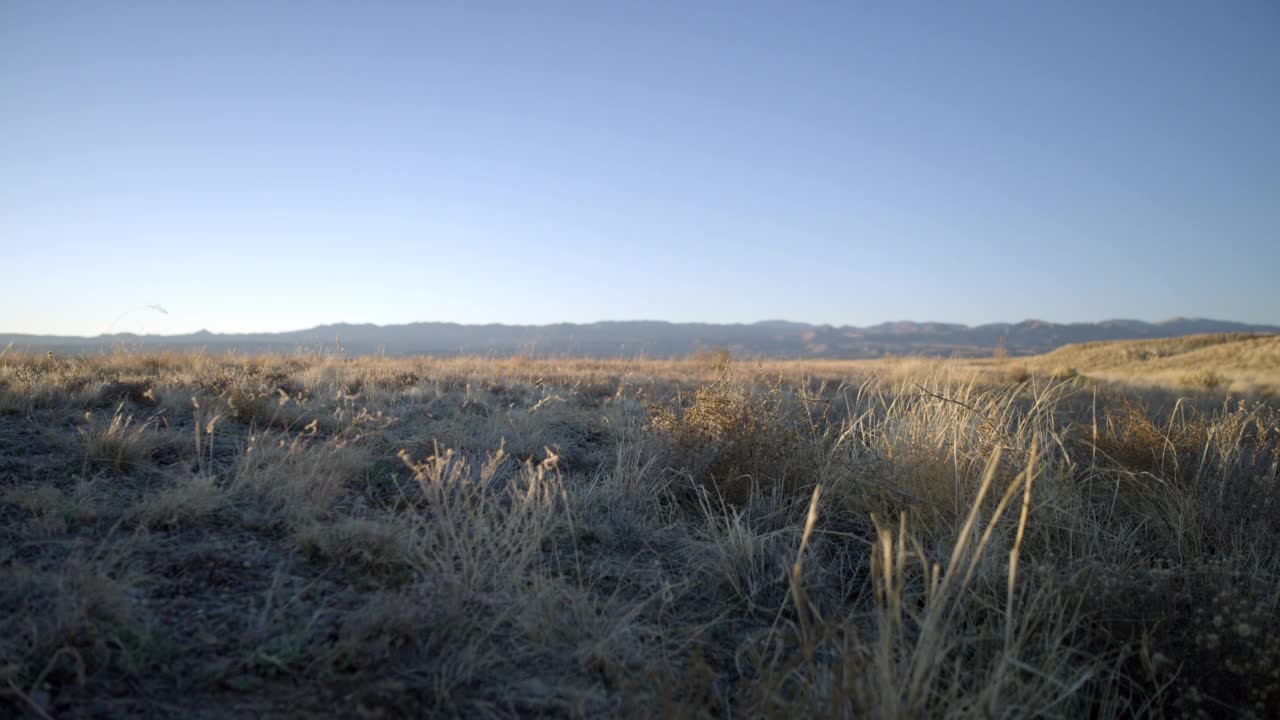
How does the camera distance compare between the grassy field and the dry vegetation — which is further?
the dry vegetation

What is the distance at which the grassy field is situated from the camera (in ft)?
6.01

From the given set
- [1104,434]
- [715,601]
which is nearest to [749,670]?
[715,601]

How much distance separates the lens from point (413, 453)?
3842 millimetres

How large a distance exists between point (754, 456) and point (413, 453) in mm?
2173

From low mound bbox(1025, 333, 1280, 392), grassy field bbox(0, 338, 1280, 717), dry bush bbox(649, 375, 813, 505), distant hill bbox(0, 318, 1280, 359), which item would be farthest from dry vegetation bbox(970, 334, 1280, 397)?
distant hill bbox(0, 318, 1280, 359)

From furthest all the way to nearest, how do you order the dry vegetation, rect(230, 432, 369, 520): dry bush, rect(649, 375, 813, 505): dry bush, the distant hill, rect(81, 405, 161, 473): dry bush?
the distant hill → the dry vegetation → rect(649, 375, 813, 505): dry bush → rect(81, 405, 161, 473): dry bush → rect(230, 432, 369, 520): dry bush

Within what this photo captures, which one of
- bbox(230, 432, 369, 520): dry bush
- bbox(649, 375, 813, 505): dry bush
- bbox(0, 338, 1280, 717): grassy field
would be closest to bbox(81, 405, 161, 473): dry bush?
bbox(0, 338, 1280, 717): grassy field

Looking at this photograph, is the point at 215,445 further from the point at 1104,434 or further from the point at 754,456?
the point at 1104,434

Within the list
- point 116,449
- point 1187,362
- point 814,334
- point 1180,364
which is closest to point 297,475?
point 116,449

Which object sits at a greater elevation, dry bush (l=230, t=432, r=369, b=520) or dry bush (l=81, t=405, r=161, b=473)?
dry bush (l=81, t=405, r=161, b=473)

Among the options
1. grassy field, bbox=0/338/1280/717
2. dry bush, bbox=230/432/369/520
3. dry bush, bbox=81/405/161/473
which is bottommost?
grassy field, bbox=0/338/1280/717

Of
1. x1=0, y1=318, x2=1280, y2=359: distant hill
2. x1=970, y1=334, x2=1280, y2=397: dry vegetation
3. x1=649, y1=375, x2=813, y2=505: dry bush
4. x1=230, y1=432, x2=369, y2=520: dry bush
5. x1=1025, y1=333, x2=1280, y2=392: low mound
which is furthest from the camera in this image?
x1=0, y1=318, x2=1280, y2=359: distant hill

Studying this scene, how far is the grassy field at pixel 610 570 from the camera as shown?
1832 mm

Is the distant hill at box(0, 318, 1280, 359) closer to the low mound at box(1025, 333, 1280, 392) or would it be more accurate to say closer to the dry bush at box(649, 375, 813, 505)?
the low mound at box(1025, 333, 1280, 392)
